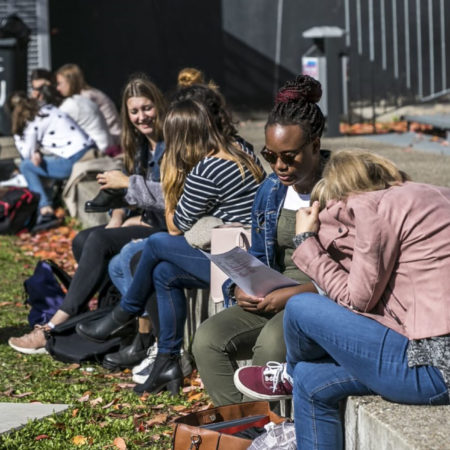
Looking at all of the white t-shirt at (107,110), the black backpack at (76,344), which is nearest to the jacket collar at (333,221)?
the black backpack at (76,344)

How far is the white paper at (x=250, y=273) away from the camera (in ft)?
12.7

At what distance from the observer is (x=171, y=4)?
52.5ft

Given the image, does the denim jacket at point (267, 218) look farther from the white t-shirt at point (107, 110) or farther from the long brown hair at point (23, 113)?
the white t-shirt at point (107, 110)

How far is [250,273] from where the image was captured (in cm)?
389

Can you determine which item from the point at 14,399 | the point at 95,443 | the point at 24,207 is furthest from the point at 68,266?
the point at 95,443

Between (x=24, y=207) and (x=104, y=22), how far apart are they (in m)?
7.43

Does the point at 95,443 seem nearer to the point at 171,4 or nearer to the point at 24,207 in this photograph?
the point at 24,207

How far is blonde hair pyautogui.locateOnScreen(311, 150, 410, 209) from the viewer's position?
3.36m

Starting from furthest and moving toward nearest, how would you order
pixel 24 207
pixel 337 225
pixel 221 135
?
1. pixel 24 207
2. pixel 221 135
3. pixel 337 225

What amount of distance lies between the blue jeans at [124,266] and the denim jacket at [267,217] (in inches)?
50.3

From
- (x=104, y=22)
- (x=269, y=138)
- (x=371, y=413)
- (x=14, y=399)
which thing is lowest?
(x=14, y=399)

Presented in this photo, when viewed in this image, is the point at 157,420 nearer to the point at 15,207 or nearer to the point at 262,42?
the point at 15,207

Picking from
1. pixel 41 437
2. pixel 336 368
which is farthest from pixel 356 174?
pixel 41 437

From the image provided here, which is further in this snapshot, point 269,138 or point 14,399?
point 14,399
